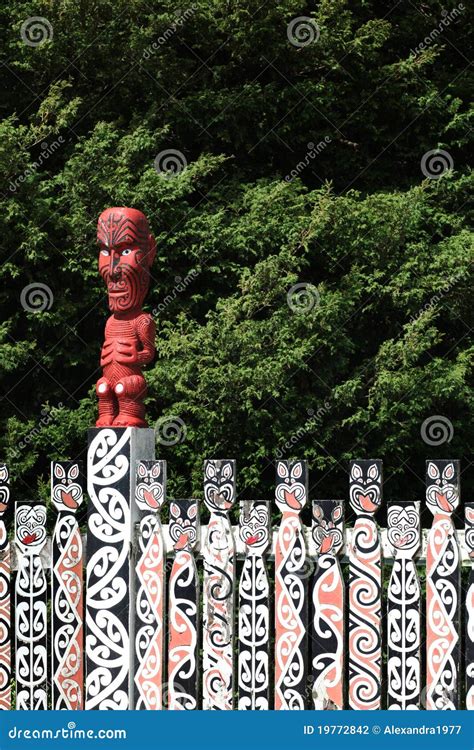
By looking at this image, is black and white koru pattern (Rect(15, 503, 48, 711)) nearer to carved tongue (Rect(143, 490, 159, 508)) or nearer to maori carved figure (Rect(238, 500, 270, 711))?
carved tongue (Rect(143, 490, 159, 508))

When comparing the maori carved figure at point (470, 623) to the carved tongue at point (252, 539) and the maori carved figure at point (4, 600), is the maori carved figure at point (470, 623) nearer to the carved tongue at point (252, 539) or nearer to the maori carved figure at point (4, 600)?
the carved tongue at point (252, 539)

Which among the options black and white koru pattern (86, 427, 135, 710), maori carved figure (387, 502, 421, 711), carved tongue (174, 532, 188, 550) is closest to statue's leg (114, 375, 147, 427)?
black and white koru pattern (86, 427, 135, 710)

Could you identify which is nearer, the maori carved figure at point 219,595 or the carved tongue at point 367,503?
the carved tongue at point 367,503

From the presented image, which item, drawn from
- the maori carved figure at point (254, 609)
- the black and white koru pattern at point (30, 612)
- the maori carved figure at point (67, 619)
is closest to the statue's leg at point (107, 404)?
the maori carved figure at point (67, 619)

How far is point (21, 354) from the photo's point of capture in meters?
8.95

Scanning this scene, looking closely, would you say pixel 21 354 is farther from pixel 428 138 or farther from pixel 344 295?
pixel 428 138

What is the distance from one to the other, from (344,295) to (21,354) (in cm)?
272

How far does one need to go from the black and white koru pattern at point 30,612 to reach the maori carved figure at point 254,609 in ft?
3.39

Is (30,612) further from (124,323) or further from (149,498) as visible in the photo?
(124,323)

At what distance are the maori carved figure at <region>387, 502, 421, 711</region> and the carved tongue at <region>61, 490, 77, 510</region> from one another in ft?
5.31

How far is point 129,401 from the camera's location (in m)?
5.47

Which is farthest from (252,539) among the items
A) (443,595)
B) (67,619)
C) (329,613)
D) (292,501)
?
(67,619)

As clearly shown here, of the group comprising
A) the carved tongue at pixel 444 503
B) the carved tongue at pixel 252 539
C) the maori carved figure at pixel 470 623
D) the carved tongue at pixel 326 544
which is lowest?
the maori carved figure at pixel 470 623

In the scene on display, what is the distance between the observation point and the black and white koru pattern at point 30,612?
534cm
